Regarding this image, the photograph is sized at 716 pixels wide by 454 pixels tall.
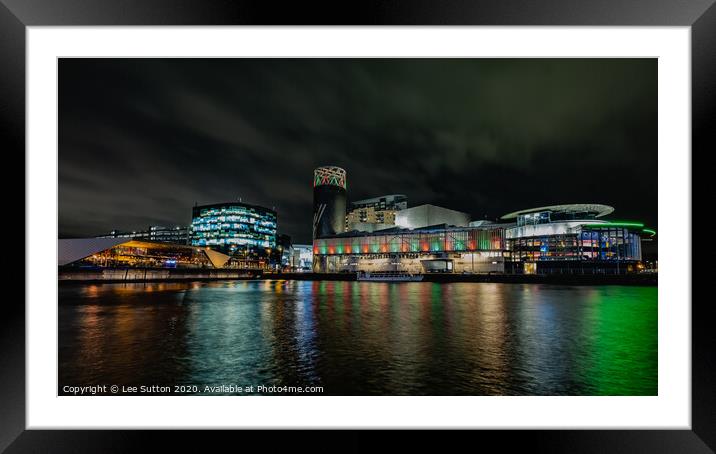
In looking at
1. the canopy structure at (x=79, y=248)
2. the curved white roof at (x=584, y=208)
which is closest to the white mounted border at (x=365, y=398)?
the canopy structure at (x=79, y=248)

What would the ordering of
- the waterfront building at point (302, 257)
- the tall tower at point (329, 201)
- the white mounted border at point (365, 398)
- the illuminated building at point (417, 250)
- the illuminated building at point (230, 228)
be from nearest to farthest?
the white mounted border at point (365, 398)
the illuminated building at point (417, 250)
the tall tower at point (329, 201)
the illuminated building at point (230, 228)
the waterfront building at point (302, 257)

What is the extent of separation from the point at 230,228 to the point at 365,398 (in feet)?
352

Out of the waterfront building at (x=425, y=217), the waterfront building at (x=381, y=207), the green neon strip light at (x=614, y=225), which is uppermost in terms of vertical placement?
the waterfront building at (x=381, y=207)

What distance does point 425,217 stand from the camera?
71.4 meters

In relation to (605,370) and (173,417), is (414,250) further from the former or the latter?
(173,417)

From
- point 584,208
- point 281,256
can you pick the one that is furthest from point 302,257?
point 584,208

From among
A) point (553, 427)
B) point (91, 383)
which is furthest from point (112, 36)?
point (553, 427)

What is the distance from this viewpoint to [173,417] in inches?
148

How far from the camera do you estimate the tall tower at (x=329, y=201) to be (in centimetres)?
8281

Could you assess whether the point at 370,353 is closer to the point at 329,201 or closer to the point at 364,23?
the point at 364,23

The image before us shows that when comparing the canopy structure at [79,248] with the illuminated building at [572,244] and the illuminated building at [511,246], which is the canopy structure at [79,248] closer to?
the illuminated building at [511,246]

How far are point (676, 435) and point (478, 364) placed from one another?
3795 millimetres

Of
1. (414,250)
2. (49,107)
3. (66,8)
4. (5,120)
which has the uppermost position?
(66,8)

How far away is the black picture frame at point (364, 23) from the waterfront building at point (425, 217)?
67976 millimetres
